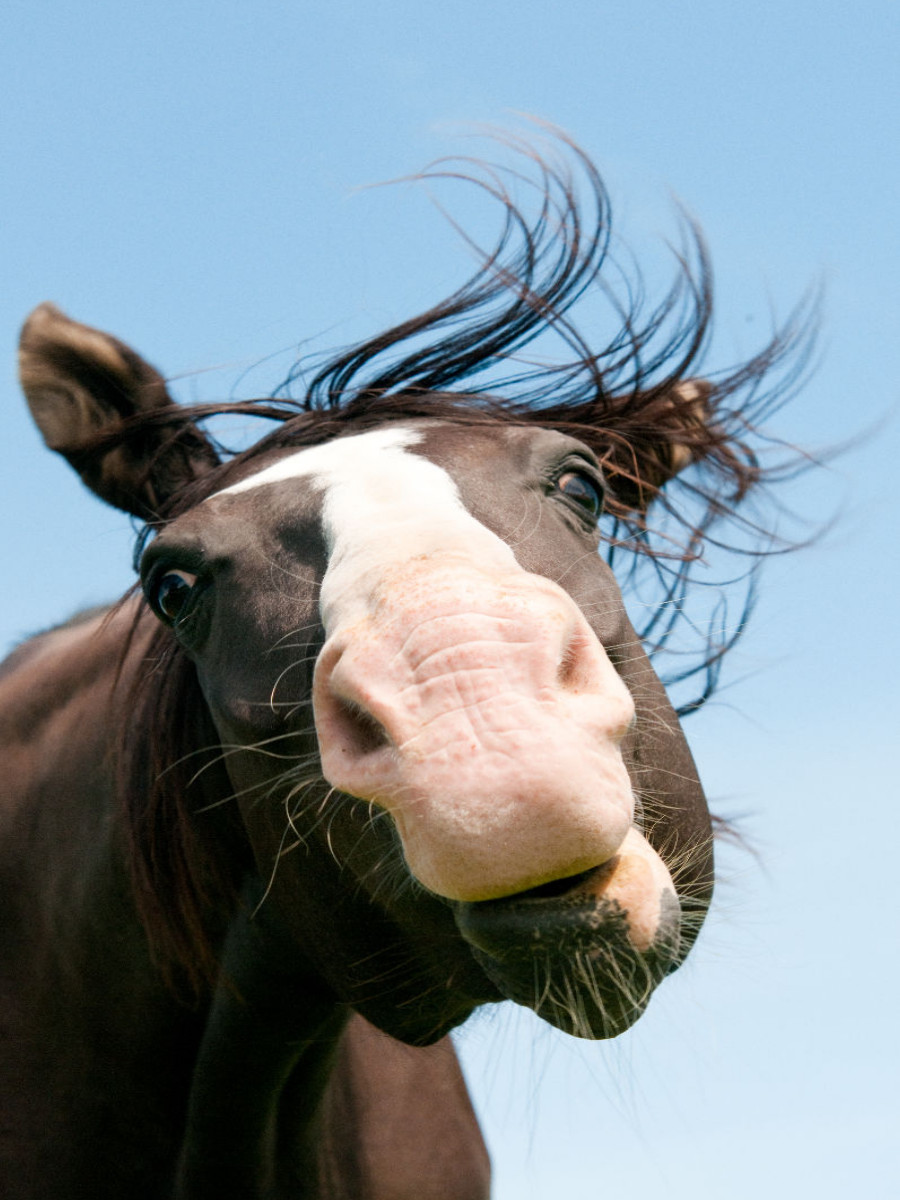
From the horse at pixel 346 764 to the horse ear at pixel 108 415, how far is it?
10mm

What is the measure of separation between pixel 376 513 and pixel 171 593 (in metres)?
0.78

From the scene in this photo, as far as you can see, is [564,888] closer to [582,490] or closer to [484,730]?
[484,730]

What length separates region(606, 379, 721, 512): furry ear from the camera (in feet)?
13.2

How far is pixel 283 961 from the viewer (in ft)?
11.3

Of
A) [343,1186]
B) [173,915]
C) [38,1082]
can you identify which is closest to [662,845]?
[173,915]

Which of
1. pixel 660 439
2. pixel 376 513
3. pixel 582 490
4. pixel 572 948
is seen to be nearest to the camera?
pixel 572 948

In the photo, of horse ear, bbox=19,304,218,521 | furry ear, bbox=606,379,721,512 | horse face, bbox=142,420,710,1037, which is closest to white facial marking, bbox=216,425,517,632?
horse face, bbox=142,420,710,1037

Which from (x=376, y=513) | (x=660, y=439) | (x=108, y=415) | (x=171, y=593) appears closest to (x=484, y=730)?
(x=376, y=513)

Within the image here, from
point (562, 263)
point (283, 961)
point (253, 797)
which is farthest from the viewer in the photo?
point (562, 263)

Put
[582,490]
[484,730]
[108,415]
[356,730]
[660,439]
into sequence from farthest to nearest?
1. [660,439]
2. [108,415]
3. [582,490]
4. [356,730]
5. [484,730]

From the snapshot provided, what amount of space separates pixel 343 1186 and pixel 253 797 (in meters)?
1.62

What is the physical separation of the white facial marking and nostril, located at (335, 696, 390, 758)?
179mm

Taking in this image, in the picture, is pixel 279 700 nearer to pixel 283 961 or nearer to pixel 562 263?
pixel 283 961

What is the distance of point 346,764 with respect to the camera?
2.31 m
